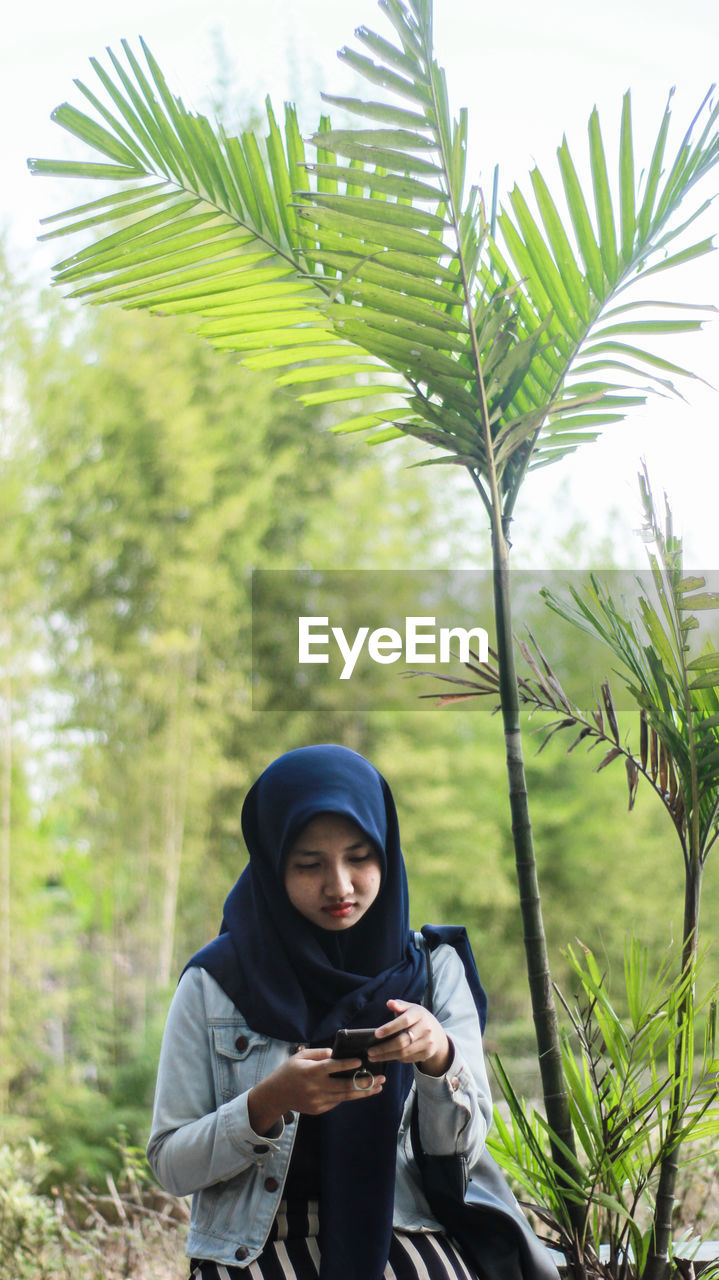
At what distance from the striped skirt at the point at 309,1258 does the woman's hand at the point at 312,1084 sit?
0.67ft

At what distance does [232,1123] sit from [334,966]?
0.78 ft

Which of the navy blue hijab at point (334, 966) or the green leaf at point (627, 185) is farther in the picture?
the green leaf at point (627, 185)

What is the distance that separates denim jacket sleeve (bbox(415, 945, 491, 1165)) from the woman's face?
0.18 metres

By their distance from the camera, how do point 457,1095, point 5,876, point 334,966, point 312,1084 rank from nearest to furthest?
point 312,1084
point 457,1095
point 334,966
point 5,876

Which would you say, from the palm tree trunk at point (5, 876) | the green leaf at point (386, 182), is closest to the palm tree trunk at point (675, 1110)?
the green leaf at point (386, 182)

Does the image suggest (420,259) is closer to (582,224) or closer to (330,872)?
(582,224)

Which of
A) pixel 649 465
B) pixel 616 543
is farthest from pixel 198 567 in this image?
pixel 649 465

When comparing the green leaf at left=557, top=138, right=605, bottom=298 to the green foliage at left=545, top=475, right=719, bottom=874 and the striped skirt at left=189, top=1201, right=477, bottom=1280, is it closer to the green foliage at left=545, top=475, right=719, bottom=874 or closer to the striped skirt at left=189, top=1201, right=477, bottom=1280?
the green foliage at left=545, top=475, right=719, bottom=874

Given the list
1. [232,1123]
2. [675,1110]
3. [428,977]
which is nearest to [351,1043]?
[232,1123]

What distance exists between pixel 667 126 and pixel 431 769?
4837 mm

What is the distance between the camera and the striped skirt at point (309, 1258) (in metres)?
1.09

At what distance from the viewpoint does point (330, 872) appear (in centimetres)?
115

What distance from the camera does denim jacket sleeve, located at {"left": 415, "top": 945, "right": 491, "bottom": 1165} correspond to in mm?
1108

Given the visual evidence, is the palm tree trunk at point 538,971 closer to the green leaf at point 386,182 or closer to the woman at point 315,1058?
the woman at point 315,1058
